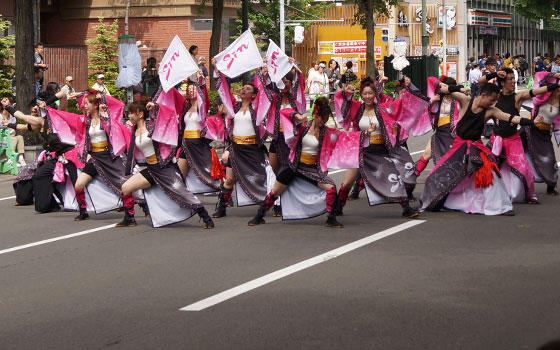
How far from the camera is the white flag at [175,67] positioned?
13.1 m

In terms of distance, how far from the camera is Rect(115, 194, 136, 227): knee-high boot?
12539 mm

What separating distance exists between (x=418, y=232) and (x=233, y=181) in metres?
2.93

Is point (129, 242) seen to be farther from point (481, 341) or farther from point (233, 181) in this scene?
point (481, 341)

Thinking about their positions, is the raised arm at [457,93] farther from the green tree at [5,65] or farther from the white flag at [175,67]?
the green tree at [5,65]

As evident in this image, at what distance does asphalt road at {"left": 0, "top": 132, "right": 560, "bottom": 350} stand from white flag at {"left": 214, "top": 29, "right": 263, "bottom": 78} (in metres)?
1.98

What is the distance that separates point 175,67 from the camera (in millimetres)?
13266

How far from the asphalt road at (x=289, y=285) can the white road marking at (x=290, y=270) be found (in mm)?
84

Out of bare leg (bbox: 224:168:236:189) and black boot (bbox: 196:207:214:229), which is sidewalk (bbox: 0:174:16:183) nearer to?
bare leg (bbox: 224:168:236:189)

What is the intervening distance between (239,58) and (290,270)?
4871 millimetres

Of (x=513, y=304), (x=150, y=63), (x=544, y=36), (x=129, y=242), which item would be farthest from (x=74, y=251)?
(x=544, y=36)

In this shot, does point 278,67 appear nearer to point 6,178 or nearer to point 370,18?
point 6,178

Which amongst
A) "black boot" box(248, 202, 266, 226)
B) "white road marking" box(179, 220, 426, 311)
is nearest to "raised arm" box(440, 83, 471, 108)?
"white road marking" box(179, 220, 426, 311)

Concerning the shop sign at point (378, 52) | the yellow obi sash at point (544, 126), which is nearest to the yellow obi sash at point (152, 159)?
the yellow obi sash at point (544, 126)

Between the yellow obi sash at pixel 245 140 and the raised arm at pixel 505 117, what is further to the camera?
the yellow obi sash at pixel 245 140
